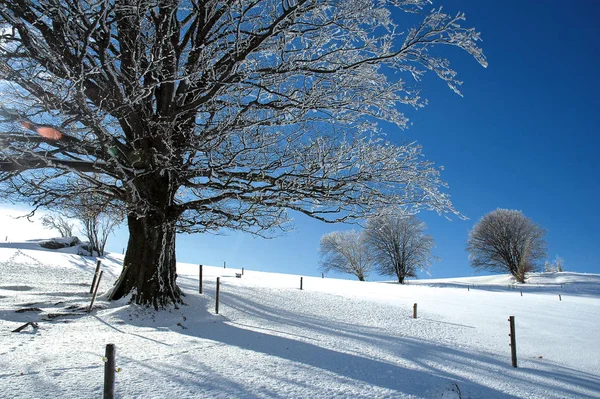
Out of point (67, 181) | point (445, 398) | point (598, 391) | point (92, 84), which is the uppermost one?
point (92, 84)

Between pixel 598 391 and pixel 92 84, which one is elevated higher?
pixel 92 84

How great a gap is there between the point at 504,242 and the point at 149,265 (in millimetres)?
44707

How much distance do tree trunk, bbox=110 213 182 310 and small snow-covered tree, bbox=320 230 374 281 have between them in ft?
126

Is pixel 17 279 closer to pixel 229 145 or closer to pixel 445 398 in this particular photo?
pixel 229 145

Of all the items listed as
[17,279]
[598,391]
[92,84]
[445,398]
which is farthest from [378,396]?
[17,279]

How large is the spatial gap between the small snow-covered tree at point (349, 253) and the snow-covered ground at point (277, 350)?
32.9 m

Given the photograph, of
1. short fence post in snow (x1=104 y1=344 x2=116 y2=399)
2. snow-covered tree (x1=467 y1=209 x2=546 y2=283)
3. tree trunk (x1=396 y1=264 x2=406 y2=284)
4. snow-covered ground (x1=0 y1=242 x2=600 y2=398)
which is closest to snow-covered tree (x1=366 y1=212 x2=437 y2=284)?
tree trunk (x1=396 y1=264 x2=406 y2=284)

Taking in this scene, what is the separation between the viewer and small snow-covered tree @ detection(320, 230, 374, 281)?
4675 centimetres

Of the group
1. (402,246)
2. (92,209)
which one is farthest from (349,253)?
(92,209)

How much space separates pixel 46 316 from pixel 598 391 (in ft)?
36.2

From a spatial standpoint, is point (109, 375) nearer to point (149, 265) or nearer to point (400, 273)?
point (149, 265)

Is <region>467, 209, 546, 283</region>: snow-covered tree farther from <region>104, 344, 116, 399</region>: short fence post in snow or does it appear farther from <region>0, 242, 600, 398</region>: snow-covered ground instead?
<region>104, 344, 116, 399</region>: short fence post in snow

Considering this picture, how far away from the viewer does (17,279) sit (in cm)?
1420

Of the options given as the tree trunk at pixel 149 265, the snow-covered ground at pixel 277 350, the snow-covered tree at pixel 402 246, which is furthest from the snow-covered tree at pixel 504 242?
the tree trunk at pixel 149 265
